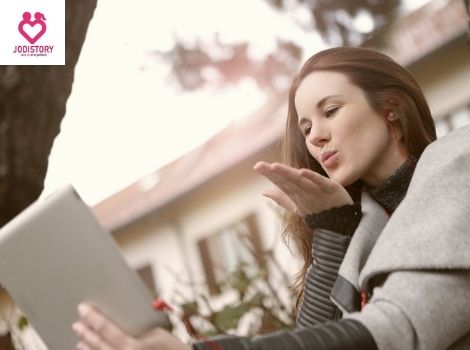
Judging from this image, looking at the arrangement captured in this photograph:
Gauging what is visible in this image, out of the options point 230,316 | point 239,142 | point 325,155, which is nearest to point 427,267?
point 325,155

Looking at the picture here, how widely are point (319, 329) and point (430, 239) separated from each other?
0.30m

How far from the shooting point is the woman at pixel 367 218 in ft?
3.61

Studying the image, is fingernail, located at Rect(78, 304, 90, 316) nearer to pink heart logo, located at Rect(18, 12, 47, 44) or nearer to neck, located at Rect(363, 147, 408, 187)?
neck, located at Rect(363, 147, 408, 187)

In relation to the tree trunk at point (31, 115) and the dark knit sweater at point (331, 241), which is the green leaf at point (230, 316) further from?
the dark knit sweater at point (331, 241)

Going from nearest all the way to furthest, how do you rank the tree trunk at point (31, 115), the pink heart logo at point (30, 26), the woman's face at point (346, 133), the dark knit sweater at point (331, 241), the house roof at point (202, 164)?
the dark knit sweater at point (331, 241)
the woman's face at point (346, 133)
the tree trunk at point (31, 115)
the pink heart logo at point (30, 26)
the house roof at point (202, 164)

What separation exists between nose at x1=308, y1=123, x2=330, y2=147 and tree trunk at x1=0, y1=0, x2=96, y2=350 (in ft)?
4.53

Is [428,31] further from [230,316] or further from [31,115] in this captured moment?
[31,115]

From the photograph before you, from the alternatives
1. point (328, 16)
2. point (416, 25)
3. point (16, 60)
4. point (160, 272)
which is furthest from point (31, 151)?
point (160, 272)

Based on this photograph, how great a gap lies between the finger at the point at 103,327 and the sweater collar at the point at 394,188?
837 mm

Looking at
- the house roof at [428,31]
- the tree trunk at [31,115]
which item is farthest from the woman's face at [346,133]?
the house roof at [428,31]

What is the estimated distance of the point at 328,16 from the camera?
18.0ft

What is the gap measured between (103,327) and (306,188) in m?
0.61

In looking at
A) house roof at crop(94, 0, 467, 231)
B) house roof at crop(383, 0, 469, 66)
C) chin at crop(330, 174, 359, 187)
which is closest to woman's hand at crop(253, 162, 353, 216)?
chin at crop(330, 174, 359, 187)

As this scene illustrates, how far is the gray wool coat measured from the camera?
1115 mm
